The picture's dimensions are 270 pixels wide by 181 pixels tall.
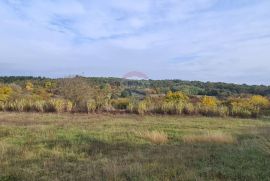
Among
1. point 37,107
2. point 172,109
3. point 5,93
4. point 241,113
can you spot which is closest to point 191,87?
point 5,93

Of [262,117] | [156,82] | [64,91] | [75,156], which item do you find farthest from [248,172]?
[156,82]

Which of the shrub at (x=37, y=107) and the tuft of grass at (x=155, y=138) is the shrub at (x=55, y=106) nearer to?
the shrub at (x=37, y=107)

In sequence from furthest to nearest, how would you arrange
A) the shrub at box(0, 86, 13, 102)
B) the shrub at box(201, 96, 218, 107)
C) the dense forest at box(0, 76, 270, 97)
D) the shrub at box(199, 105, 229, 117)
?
1. the dense forest at box(0, 76, 270, 97)
2. the shrub at box(0, 86, 13, 102)
3. the shrub at box(201, 96, 218, 107)
4. the shrub at box(199, 105, 229, 117)

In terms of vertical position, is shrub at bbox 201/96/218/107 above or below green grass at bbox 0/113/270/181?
above

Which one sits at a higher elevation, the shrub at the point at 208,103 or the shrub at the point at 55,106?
the shrub at the point at 208,103

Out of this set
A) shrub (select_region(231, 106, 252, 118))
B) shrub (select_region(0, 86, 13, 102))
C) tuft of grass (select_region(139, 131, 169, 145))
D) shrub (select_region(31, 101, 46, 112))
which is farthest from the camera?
shrub (select_region(0, 86, 13, 102))

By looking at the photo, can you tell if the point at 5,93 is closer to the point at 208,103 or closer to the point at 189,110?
the point at 208,103

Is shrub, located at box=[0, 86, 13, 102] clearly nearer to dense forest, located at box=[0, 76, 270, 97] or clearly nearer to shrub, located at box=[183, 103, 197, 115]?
dense forest, located at box=[0, 76, 270, 97]

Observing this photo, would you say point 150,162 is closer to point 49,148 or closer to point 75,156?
point 75,156

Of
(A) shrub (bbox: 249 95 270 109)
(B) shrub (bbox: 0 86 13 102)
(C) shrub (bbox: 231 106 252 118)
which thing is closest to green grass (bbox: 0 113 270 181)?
(C) shrub (bbox: 231 106 252 118)

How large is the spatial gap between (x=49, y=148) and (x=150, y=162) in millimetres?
3732

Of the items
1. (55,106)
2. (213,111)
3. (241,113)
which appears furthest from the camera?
(55,106)

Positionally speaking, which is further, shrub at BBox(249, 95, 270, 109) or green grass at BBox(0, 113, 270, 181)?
shrub at BBox(249, 95, 270, 109)

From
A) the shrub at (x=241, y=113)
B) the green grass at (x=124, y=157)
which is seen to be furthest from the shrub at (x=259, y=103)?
the green grass at (x=124, y=157)
